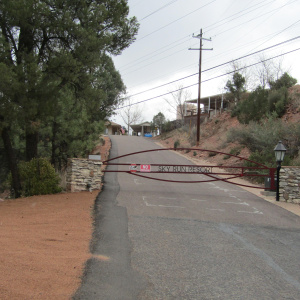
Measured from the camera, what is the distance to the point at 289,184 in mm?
12945

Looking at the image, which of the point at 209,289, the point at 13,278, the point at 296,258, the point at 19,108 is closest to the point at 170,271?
the point at 209,289

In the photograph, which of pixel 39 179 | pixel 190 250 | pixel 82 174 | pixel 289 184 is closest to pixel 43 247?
pixel 190 250

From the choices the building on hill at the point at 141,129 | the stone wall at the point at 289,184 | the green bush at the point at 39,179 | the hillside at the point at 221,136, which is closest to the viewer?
the green bush at the point at 39,179

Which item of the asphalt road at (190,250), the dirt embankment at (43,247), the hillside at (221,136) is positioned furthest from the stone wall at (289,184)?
the hillside at (221,136)

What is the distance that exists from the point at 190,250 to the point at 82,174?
23.8 ft

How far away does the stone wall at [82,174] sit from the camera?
1250cm

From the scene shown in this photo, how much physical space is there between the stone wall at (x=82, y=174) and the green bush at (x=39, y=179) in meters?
0.61

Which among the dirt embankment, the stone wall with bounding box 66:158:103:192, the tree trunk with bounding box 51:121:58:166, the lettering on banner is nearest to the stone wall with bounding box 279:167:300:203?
the lettering on banner

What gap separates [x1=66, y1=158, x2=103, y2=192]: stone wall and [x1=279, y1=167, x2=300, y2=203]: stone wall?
741 centimetres

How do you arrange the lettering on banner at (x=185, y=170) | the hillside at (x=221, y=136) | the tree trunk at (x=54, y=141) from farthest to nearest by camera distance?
the hillside at (x=221, y=136), the tree trunk at (x=54, y=141), the lettering on banner at (x=185, y=170)

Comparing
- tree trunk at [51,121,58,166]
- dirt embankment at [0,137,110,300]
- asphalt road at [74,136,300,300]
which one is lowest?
asphalt road at [74,136,300,300]

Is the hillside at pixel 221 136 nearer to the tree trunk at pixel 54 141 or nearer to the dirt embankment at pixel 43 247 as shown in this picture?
the tree trunk at pixel 54 141

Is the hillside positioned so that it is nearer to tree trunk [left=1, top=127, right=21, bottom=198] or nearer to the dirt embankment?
tree trunk [left=1, top=127, right=21, bottom=198]

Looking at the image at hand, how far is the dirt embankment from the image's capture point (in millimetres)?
4188
